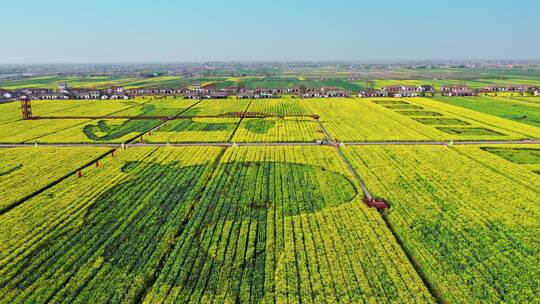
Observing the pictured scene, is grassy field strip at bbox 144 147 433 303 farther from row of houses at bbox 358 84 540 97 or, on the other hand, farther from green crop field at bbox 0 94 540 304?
row of houses at bbox 358 84 540 97

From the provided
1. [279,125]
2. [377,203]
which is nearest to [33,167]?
[377,203]

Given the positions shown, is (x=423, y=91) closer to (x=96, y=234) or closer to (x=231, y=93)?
(x=231, y=93)

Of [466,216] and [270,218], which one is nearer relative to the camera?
[270,218]

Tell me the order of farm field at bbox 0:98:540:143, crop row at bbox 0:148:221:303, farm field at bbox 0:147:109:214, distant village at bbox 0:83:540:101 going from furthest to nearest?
distant village at bbox 0:83:540:101 < farm field at bbox 0:98:540:143 < farm field at bbox 0:147:109:214 < crop row at bbox 0:148:221:303

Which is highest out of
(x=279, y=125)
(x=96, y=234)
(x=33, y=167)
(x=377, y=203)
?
(x=279, y=125)

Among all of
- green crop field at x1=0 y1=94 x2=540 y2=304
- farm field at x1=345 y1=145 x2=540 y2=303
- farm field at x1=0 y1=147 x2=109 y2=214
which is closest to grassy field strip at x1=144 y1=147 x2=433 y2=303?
green crop field at x1=0 y1=94 x2=540 y2=304

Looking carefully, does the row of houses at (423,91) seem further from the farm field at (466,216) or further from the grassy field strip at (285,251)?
the grassy field strip at (285,251)
